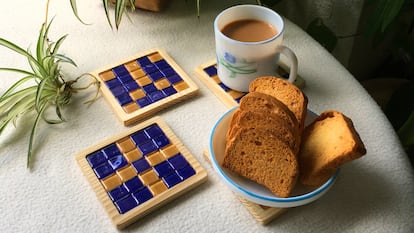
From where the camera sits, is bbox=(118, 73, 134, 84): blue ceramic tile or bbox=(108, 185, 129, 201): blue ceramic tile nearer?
bbox=(108, 185, 129, 201): blue ceramic tile

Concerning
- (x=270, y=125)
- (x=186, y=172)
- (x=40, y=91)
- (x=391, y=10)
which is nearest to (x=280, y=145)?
(x=270, y=125)

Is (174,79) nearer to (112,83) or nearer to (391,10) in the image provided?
(112,83)

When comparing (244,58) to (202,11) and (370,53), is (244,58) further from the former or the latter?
(370,53)

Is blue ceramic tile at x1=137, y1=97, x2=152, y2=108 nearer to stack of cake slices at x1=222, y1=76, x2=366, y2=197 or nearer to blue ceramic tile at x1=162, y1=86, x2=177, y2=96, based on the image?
blue ceramic tile at x1=162, y1=86, x2=177, y2=96

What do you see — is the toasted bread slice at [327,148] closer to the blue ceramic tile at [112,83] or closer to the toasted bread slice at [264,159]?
the toasted bread slice at [264,159]

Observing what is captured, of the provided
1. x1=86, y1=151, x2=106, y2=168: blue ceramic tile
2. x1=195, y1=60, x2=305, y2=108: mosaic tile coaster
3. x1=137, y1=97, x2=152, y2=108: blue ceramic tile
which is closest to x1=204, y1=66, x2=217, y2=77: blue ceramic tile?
x1=195, y1=60, x2=305, y2=108: mosaic tile coaster

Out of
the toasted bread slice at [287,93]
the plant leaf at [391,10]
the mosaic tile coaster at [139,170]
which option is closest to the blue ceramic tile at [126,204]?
the mosaic tile coaster at [139,170]
